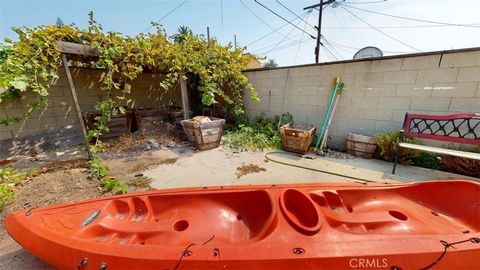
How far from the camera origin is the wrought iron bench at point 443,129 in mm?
2727

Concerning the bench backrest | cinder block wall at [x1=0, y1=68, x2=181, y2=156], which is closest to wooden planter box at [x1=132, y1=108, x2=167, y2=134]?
cinder block wall at [x1=0, y1=68, x2=181, y2=156]

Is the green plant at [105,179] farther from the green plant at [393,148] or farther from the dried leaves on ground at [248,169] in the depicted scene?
the green plant at [393,148]

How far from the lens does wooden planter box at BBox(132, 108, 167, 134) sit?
17.2 feet

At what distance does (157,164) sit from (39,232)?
2.40 meters

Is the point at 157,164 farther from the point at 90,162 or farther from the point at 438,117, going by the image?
the point at 438,117

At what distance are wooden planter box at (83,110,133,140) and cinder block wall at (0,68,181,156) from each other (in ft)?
1.55

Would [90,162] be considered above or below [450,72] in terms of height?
below

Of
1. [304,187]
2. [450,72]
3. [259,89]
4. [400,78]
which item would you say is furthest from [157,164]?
[450,72]

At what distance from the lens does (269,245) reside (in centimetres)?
106

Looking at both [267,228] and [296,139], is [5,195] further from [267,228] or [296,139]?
[296,139]

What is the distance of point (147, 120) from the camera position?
17.6 ft

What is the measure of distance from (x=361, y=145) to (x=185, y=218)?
11.8 feet

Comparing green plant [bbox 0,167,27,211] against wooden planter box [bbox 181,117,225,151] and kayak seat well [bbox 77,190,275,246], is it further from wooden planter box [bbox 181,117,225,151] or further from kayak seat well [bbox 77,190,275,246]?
wooden planter box [bbox 181,117,225,151]

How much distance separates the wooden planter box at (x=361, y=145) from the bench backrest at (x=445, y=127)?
55 cm
